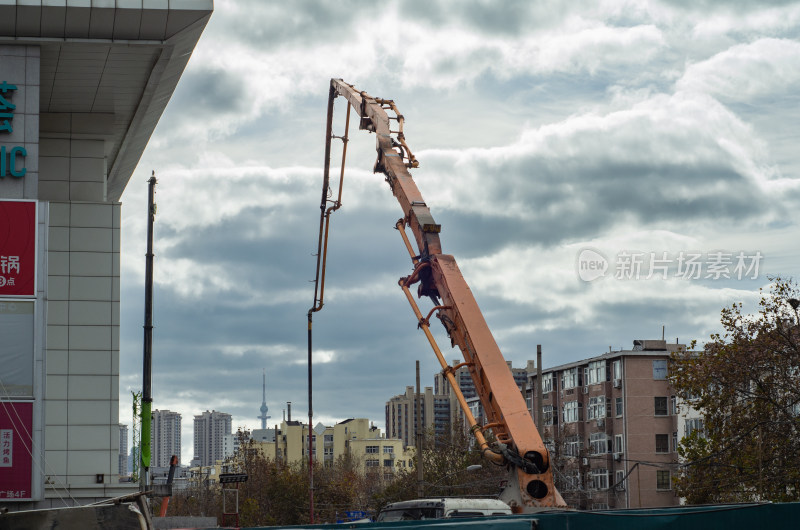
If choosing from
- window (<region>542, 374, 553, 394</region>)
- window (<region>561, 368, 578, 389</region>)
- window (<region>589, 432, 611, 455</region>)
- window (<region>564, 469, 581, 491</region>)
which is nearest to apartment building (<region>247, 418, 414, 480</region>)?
window (<region>542, 374, 553, 394</region>)

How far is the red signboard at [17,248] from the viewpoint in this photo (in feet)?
66.7

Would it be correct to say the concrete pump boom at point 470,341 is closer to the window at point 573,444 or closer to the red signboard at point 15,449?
the red signboard at point 15,449

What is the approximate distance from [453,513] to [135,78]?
14018 millimetres

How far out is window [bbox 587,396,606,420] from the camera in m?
86.6

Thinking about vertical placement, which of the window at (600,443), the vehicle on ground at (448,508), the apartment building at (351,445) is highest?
the vehicle on ground at (448,508)

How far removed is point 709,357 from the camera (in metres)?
39.6

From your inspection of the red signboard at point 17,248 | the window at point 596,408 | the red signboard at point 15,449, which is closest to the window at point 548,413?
the window at point 596,408

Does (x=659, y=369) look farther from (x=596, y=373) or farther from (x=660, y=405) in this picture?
(x=596, y=373)

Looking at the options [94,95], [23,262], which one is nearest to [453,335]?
[23,262]

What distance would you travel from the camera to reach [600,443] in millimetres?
85875

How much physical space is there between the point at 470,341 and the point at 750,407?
24.5 metres

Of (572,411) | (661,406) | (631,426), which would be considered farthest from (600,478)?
(572,411)

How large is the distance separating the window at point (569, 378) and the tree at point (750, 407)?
170ft

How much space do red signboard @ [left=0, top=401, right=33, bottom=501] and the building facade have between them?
0.8 inches
